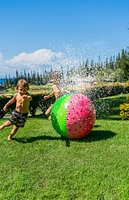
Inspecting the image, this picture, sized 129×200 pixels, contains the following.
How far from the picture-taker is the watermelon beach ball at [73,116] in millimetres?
5875

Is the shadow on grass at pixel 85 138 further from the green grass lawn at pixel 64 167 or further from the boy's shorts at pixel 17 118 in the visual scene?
the boy's shorts at pixel 17 118

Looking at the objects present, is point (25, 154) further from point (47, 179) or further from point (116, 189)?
point (116, 189)

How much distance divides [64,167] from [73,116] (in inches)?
57.8

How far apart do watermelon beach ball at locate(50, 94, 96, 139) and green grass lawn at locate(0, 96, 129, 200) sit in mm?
238

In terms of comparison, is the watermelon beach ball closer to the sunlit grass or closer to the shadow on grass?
the shadow on grass

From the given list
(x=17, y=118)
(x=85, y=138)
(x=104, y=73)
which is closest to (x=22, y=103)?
(x=17, y=118)

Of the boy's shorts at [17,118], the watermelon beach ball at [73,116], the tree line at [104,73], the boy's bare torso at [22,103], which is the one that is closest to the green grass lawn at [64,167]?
the watermelon beach ball at [73,116]

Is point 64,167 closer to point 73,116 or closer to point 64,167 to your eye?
point 64,167

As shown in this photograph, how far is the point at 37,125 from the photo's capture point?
320 inches

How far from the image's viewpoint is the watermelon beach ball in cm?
588

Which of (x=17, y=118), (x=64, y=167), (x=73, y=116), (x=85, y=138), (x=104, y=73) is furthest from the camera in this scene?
(x=104, y=73)

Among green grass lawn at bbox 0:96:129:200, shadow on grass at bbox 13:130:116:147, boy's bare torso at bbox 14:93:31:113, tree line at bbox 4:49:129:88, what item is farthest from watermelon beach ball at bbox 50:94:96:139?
tree line at bbox 4:49:129:88

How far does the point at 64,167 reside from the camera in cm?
464

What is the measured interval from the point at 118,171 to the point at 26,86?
8.85ft
